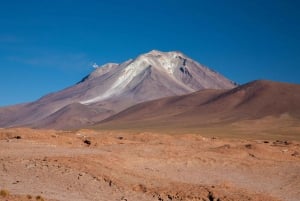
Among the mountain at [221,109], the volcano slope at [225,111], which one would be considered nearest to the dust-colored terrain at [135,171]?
the volcano slope at [225,111]

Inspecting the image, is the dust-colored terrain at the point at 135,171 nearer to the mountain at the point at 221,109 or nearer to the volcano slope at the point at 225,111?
the volcano slope at the point at 225,111

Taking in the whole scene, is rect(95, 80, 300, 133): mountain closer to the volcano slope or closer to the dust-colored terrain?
the volcano slope

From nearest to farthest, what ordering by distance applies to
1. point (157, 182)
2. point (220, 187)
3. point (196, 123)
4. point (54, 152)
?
point (220, 187) → point (157, 182) → point (54, 152) → point (196, 123)

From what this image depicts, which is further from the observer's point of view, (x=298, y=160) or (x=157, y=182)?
(x=298, y=160)

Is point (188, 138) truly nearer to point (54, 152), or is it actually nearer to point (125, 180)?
point (54, 152)

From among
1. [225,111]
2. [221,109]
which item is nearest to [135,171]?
[225,111]

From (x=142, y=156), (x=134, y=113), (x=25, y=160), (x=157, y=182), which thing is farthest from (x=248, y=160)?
(x=134, y=113)

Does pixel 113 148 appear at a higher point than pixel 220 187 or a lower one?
higher
